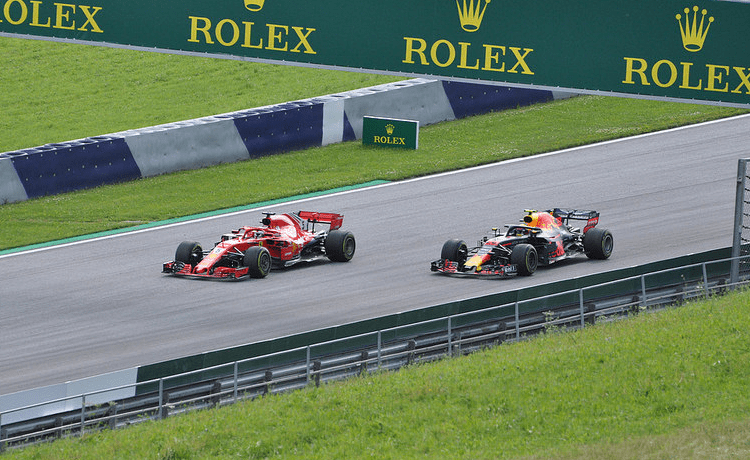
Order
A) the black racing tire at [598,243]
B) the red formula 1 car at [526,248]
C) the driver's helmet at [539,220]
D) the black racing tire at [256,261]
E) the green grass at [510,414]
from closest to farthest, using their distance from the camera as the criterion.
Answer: the green grass at [510,414], the red formula 1 car at [526,248], the black racing tire at [256,261], the black racing tire at [598,243], the driver's helmet at [539,220]

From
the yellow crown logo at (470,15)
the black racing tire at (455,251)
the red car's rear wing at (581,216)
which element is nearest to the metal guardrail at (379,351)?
the red car's rear wing at (581,216)

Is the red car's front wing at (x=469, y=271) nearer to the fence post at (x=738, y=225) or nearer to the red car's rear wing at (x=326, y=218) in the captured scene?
the red car's rear wing at (x=326, y=218)

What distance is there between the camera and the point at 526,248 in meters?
26.9

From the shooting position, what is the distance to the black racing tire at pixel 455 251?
89.9 ft

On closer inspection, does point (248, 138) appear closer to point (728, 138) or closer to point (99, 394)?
point (728, 138)

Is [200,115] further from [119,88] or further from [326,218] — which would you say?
[326,218]

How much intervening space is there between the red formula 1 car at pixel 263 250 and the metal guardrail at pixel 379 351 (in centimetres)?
690

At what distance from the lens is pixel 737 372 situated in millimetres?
18484

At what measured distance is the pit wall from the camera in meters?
35.5

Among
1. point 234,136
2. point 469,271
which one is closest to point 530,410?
point 469,271

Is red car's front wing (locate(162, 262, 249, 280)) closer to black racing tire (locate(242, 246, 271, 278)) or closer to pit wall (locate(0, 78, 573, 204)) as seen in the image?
black racing tire (locate(242, 246, 271, 278))

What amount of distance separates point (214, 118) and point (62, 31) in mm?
12861

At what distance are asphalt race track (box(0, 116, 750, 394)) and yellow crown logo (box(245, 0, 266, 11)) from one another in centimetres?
569

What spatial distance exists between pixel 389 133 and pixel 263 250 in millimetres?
13082
